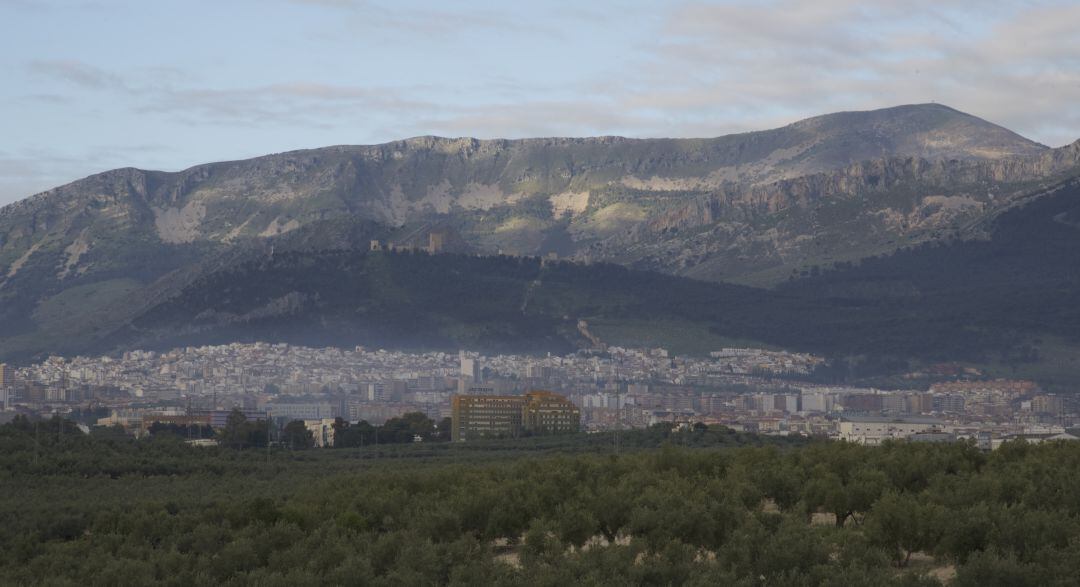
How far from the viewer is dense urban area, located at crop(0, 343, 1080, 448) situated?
130m

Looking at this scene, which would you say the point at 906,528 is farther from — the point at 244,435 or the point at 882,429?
the point at 882,429

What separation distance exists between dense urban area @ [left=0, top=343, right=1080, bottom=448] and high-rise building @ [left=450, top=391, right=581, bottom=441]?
211 cm

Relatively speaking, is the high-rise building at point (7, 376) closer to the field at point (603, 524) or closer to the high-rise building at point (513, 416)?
the high-rise building at point (513, 416)

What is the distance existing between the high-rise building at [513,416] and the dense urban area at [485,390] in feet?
6.92

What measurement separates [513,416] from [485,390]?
150 ft

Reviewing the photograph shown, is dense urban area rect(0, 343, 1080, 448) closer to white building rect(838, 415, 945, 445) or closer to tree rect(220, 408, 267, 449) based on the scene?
white building rect(838, 415, 945, 445)

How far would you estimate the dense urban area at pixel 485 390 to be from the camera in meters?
130

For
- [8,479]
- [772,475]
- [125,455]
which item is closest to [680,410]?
[125,455]

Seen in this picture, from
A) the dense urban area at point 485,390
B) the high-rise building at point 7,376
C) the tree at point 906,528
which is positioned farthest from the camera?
the high-rise building at point 7,376

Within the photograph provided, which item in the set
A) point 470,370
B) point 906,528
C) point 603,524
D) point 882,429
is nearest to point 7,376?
point 470,370

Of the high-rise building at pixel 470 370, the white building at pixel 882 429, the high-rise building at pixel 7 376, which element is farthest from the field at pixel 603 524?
the high-rise building at pixel 470 370

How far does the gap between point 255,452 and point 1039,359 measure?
108375 millimetres

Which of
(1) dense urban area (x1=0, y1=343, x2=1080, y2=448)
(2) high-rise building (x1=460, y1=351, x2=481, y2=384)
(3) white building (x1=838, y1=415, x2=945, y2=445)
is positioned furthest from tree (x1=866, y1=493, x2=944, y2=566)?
(2) high-rise building (x1=460, y1=351, x2=481, y2=384)

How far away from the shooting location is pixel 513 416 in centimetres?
11812
